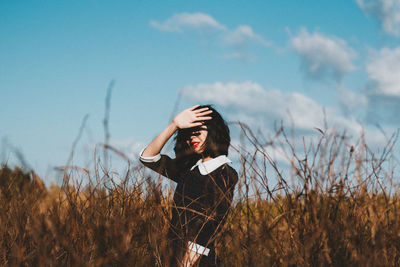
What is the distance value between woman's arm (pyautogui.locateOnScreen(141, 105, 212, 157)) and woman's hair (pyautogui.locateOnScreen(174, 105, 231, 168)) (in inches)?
3.7

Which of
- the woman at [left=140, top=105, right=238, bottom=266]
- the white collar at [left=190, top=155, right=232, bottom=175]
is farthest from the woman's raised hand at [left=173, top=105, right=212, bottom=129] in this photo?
the white collar at [left=190, top=155, right=232, bottom=175]

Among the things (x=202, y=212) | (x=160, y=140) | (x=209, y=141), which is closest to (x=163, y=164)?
(x=160, y=140)

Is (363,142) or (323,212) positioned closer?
(323,212)

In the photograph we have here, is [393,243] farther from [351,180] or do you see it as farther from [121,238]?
[121,238]

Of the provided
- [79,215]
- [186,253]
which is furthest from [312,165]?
[79,215]

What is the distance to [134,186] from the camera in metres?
2.80

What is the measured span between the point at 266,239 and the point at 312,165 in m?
0.47

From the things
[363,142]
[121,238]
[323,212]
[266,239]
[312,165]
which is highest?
[363,142]

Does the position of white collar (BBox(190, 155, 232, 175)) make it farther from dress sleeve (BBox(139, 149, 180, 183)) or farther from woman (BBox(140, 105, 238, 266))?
dress sleeve (BBox(139, 149, 180, 183))

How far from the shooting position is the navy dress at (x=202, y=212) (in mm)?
2379

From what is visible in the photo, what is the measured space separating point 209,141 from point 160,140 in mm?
374

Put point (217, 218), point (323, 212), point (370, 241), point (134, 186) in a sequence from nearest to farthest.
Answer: point (323, 212) → point (370, 241) → point (217, 218) → point (134, 186)

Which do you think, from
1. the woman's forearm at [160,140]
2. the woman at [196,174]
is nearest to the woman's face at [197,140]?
the woman at [196,174]

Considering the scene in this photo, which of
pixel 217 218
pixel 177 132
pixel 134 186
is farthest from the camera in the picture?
pixel 177 132
